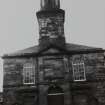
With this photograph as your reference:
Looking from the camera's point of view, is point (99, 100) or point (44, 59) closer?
point (99, 100)

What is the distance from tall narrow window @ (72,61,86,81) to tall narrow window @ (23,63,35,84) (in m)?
4.03

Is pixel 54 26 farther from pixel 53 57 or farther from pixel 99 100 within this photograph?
pixel 99 100

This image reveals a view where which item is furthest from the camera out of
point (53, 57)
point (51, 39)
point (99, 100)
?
point (51, 39)

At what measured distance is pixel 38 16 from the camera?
2658cm

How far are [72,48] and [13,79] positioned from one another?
6673 millimetres

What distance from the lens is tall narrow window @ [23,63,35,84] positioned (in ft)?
76.5

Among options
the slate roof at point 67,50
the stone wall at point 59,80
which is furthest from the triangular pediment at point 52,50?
the stone wall at point 59,80

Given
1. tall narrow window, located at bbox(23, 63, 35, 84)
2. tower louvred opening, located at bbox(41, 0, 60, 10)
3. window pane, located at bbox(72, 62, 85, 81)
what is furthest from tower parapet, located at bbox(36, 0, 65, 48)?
window pane, located at bbox(72, 62, 85, 81)

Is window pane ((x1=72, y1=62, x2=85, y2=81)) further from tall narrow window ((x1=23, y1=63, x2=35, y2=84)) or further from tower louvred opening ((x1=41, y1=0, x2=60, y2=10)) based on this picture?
tower louvred opening ((x1=41, y1=0, x2=60, y2=10))

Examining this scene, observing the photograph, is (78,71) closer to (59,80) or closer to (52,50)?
(59,80)

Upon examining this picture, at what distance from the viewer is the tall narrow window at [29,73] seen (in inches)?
918

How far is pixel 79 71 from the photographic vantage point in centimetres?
2338

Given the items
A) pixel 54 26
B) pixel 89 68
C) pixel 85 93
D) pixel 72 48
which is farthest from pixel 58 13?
pixel 85 93

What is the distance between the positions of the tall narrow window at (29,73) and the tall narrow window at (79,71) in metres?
4.03
